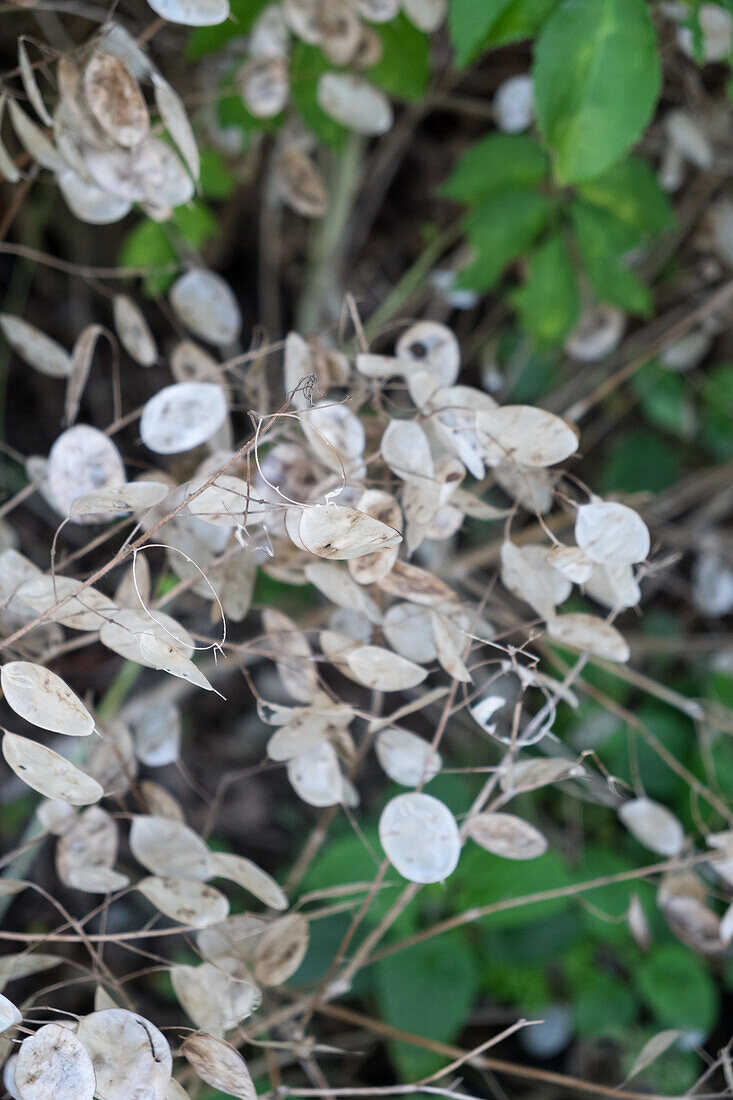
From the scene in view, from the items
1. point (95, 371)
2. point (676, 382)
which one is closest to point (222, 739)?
point (95, 371)

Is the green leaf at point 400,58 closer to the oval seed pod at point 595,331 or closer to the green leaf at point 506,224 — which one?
the green leaf at point 506,224

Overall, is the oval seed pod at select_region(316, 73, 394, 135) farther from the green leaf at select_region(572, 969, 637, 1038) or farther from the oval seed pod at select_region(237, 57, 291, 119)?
the green leaf at select_region(572, 969, 637, 1038)

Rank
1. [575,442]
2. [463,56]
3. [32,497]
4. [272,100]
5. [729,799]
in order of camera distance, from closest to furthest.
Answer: [575,442]
[463,56]
[272,100]
[729,799]
[32,497]

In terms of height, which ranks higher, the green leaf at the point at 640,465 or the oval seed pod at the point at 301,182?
the oval seed pod at the point at 301,182

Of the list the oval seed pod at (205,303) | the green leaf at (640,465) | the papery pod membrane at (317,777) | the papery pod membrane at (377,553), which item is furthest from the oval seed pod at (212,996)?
the green leaf at (640,465)

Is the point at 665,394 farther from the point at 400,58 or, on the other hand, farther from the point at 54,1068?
the point at 54,1068

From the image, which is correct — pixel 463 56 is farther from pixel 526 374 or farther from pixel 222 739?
pixel 222 739

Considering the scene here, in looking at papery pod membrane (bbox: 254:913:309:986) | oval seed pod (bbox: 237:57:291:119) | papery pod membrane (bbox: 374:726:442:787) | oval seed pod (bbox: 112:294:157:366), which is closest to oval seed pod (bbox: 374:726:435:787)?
papery pod membrane (bbox: 374:726:442:787)
